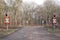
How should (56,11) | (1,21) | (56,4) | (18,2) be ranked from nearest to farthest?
(1,21) → (18,2) → (56,11) → (56,4)

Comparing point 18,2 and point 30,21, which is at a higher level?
point 18,2

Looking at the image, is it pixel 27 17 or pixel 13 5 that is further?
pixel 27 17

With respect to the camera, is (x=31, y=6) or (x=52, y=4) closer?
(x=52, y=4)

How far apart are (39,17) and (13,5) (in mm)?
37167

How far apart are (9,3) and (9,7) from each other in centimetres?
183

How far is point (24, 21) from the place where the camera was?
4053 inches

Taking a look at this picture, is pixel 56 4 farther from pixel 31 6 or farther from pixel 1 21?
pixel 1 21

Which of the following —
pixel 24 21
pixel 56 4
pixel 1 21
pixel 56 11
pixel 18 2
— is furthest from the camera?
pixel 24 21

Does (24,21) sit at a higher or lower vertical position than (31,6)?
lower

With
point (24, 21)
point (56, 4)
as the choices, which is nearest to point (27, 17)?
point (24, 21)

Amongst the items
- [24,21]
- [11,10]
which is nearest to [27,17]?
[24,21]

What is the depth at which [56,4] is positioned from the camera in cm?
8869

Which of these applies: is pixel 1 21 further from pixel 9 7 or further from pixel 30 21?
pixel 30 21

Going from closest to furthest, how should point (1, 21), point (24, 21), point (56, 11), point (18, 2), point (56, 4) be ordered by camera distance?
1. point (1, 21)
2. point (18, 2)
3. point (56, 11)
4. point (56, 4)
5. point (24, 21)
